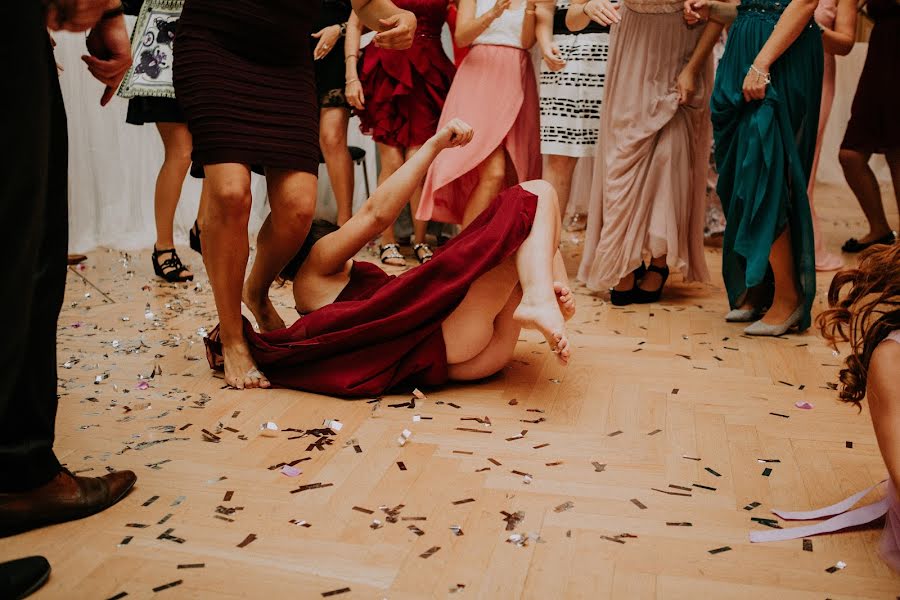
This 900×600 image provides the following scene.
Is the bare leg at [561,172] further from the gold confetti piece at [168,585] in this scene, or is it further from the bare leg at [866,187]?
the gold confetti piece at [168,585]

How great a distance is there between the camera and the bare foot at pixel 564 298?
225 centimetres

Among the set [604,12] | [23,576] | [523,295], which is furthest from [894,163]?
[23,576]

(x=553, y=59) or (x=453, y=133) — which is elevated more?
(x=553, y=59)

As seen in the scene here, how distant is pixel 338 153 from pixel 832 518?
331cm

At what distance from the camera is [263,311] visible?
2781 millimetres

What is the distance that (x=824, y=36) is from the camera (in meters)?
3.56

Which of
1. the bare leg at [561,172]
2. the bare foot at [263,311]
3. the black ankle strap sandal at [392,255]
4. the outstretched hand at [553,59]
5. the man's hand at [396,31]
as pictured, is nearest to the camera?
the man's hand at [396,31]

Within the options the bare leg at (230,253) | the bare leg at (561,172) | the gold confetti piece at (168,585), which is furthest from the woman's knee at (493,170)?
the gold confetti piece at (168,585)

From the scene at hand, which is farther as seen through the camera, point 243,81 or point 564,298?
point 243,81

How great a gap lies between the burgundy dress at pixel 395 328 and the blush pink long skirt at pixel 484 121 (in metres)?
A: 1.35

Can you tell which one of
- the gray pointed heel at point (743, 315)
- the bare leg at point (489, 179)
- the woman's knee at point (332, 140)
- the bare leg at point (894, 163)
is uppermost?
the woman's knee at point (332, 140)

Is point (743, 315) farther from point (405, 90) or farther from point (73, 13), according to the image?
point (73, 13)

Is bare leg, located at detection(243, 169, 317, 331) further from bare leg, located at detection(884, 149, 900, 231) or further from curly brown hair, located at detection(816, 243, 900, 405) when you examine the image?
bare leg, located at detection(884, 149, 900, 231)

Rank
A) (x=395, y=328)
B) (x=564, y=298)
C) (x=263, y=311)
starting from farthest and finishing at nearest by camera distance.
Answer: (x=263, y=311) < (x=395, y=328) < (x=564, y=298)
